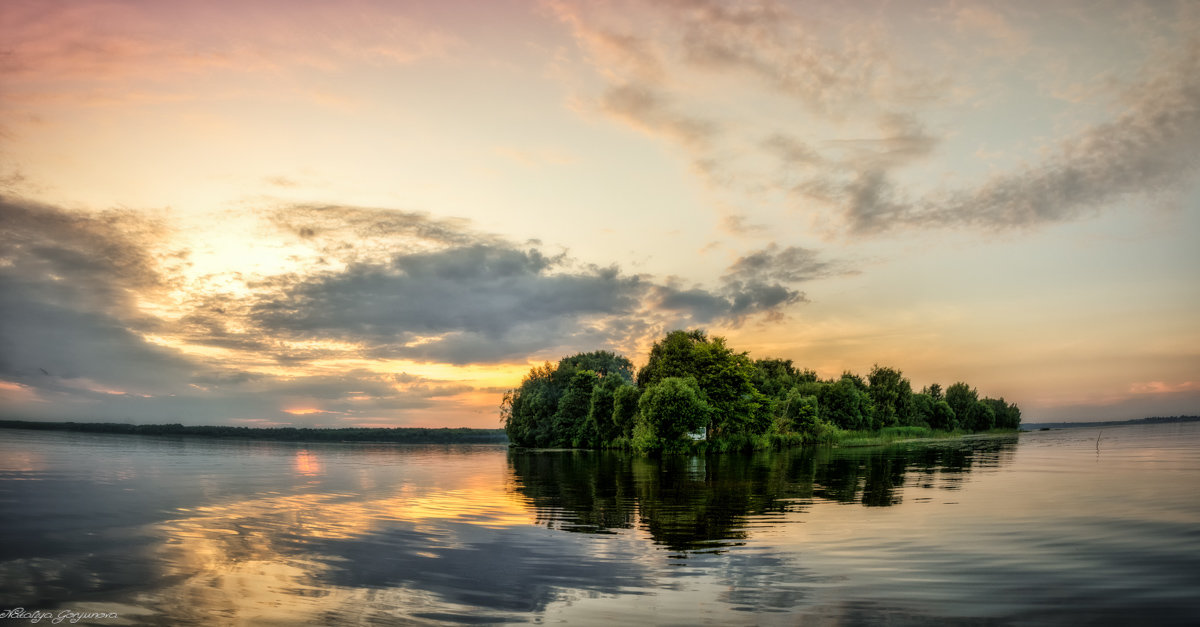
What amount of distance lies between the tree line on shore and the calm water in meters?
48.2

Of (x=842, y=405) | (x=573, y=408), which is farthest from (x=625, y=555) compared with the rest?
(x=842, y=405)

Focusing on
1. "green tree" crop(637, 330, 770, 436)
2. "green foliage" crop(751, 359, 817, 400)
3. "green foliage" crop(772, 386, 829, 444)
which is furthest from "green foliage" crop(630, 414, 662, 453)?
"green foliage" crop(751, 359, 817, 400)

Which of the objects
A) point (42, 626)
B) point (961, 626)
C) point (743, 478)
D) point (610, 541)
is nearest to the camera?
point (961, 626)

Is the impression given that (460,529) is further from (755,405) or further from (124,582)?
(755,405)

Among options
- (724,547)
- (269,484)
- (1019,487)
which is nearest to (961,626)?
(724,547)

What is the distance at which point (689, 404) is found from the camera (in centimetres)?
7856

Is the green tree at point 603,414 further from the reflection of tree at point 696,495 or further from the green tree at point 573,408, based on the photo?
the reflection of tree at point 696,495

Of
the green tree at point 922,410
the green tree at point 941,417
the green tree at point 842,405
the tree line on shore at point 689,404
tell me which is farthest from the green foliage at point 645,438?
the green tree at point 941,417

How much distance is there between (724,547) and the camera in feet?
54.2

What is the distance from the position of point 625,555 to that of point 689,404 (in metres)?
63.7

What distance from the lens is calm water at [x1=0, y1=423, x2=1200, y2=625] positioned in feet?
36.7

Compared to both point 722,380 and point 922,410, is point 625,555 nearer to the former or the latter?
point 722,380

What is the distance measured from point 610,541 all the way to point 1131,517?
16.7 metres

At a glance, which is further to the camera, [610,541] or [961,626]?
[610,541]
